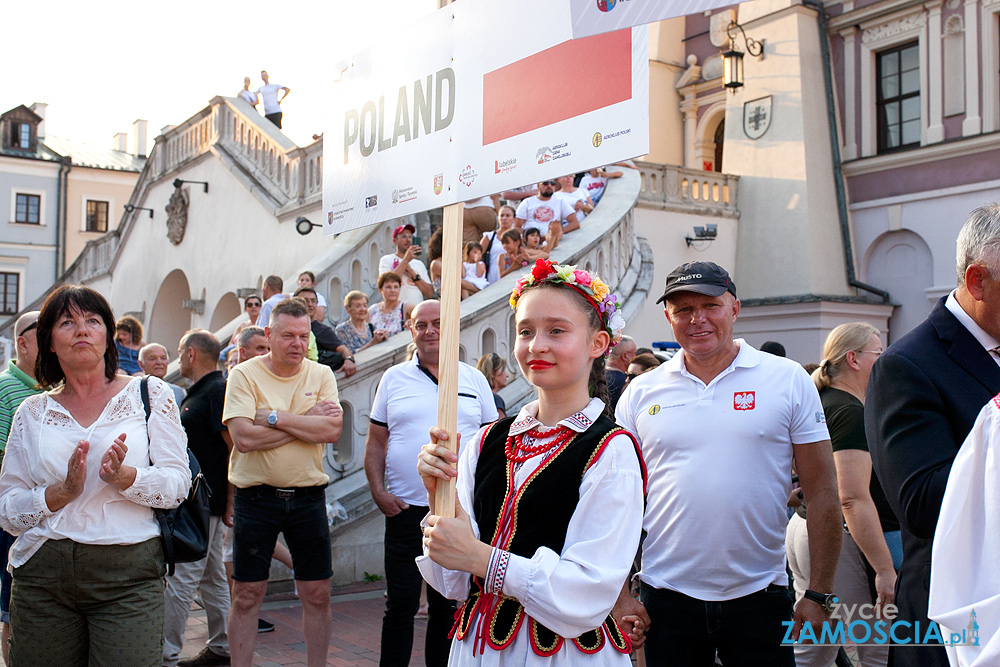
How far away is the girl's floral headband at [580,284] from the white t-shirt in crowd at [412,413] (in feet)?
7.96

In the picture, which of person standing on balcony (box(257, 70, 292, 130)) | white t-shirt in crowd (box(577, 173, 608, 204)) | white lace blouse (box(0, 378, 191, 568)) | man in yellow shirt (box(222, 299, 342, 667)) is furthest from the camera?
person standing on balcony (box(257, 70, 292, 130))

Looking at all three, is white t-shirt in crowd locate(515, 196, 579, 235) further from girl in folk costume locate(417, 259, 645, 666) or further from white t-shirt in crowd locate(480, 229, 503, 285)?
girl in folk costume locate(417, 259, 645, 666)

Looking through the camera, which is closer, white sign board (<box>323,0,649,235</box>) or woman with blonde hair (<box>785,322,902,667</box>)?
white sign board (<box>323,0,649,235</box>)

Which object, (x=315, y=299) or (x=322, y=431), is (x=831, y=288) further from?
(x=322, y=431)

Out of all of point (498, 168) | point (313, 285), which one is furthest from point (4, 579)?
point (313, 285)

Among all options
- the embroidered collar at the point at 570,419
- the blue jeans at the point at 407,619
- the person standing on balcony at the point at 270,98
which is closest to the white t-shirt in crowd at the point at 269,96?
the person standing on balcony at the point at 270,98

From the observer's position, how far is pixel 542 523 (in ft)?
8.05

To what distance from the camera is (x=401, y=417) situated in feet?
17.0

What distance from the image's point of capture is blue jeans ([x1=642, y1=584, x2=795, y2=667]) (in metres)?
3.30

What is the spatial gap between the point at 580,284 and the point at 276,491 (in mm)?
2945

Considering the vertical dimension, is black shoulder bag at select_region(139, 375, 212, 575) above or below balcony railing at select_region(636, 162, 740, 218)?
below

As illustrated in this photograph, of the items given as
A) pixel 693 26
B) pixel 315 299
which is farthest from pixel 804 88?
pixel 315 299

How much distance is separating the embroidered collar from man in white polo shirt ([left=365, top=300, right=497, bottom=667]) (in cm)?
215

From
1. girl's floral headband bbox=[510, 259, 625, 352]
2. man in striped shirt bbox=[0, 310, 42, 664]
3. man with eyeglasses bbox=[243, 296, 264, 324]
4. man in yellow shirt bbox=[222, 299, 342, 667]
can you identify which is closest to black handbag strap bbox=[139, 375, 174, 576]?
man in striped shirt bbox=[0, 310, 42, 664]
